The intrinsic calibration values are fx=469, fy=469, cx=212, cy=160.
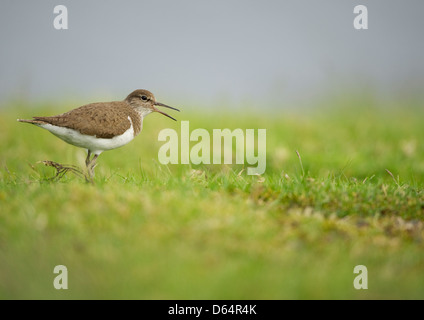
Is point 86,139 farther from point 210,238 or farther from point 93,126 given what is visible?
point 210,238

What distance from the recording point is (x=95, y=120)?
694 centimetres

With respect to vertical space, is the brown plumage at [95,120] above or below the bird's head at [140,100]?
below

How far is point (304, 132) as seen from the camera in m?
13.5

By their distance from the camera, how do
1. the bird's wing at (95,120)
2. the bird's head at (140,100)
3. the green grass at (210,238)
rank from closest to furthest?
1. the green grass at (210,238)
2. the bird's wing at (95,120)
3. the bird's head at (140,100)

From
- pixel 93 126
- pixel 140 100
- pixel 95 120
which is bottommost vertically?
pixel 93 126

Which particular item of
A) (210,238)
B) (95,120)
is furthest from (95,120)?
(210,238)

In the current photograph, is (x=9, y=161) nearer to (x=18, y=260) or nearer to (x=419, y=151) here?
(x=18, y=260)

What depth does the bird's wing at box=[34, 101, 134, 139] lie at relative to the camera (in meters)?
6.84

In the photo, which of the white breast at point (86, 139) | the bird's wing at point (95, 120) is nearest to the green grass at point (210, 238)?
the white breast at point (86, 139)

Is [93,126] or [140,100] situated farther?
[140,100]

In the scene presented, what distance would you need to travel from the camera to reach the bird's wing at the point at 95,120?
6.84m

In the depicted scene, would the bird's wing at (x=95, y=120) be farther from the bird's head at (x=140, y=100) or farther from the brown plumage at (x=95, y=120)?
the bird's head at (x=140, y=100)

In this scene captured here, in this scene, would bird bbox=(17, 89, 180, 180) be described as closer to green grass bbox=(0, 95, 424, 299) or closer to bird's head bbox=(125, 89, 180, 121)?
green grass bbox=(0, 95, 424, 299)

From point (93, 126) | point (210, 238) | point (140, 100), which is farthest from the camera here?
point (140, 100)
